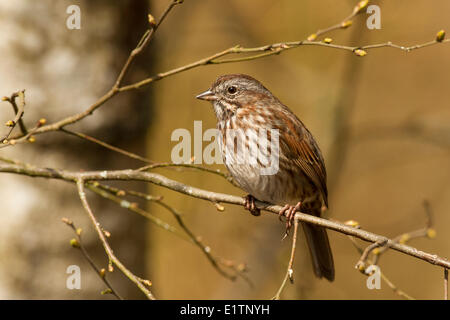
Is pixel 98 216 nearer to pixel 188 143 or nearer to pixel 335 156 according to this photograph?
pixel 188 143

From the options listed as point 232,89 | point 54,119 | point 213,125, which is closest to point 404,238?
point 232,89

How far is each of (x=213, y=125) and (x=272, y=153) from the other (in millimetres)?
3409

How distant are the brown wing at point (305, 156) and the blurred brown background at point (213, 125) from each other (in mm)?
786

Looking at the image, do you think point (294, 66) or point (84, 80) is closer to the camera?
point (84, 80)

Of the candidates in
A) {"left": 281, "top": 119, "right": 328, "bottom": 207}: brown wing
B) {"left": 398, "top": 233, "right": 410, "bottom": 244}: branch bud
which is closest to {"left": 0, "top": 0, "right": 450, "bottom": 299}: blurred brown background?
{"left": 281, "top": 119, "right": 328, "bottom": 207}: brown wing

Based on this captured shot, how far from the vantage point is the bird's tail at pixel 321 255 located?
3992mm

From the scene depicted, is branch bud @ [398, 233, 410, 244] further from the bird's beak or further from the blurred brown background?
the blurred brown background

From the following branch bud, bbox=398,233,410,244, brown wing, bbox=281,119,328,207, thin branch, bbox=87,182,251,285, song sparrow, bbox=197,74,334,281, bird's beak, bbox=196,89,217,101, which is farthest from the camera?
bird's beak, bbox=196,89,217,101

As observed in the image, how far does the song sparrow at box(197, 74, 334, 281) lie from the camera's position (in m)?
3.64

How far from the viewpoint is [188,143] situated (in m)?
3.33

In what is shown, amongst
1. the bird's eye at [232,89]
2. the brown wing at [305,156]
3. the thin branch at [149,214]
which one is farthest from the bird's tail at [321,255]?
the bird's eye at [232,89]

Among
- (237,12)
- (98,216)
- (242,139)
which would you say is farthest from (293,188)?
(237,12)

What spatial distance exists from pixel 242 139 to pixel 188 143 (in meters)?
0.46

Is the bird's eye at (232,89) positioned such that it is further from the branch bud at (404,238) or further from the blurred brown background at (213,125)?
the branch bud at (404,238)
